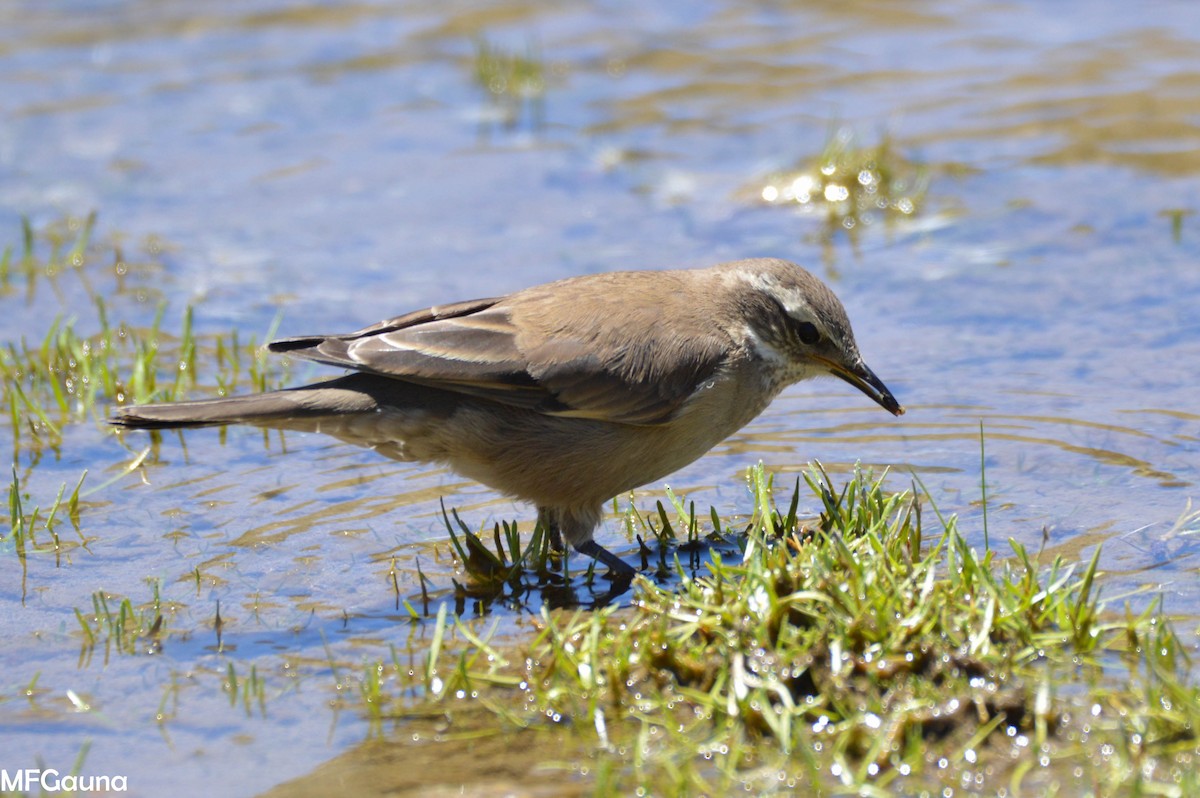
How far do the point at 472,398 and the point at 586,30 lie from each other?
29.4 feet

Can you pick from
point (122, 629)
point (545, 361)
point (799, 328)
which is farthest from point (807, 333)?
point (122, 629)

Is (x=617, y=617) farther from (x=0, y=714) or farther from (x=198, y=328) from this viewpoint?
(x=198, y=328)

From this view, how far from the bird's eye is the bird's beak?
11cm

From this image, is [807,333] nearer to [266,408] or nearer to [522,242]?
[266,408]

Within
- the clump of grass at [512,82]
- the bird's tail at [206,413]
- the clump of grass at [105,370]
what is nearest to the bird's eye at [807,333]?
the bird's tail at [206,413]

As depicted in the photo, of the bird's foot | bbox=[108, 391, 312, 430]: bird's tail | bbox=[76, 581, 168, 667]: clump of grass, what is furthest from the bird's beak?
bbox=[76, 581, 168, 667]: clump of grass

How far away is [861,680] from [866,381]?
2276mm

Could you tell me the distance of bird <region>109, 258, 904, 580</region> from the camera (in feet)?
20.2

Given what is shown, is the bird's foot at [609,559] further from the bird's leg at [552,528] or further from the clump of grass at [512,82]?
the clump of grass at [512,82]

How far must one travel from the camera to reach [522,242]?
10312 millimetres

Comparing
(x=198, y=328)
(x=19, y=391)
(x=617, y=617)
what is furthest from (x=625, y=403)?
(x=198, y=328)

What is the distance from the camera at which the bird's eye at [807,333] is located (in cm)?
652

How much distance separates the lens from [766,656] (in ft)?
15.5

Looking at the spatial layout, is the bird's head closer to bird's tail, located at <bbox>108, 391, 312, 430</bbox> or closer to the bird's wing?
the bird's wing
